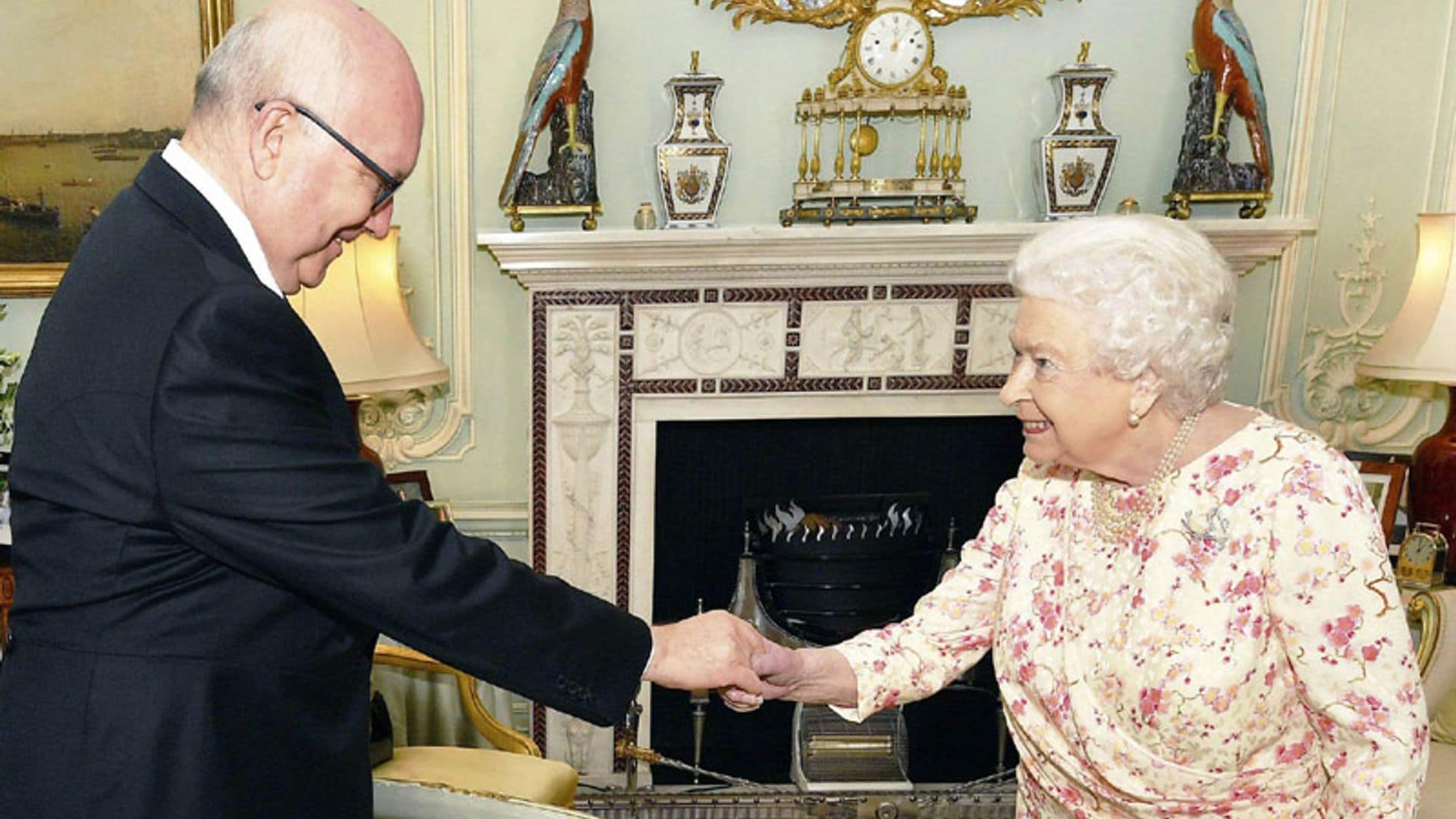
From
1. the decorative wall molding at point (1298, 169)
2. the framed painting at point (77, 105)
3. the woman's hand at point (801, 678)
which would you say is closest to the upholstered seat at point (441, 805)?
the woman's hand at point (801, 678)

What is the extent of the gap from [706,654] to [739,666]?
0.27 feet

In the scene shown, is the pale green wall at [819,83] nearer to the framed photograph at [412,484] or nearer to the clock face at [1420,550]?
the framed photograph at [412,484]

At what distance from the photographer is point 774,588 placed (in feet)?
12.7

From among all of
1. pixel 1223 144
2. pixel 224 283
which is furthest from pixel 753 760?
pixel 224 283

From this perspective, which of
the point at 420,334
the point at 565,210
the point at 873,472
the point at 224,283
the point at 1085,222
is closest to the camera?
the point at 224,283

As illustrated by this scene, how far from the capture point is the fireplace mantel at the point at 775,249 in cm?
340

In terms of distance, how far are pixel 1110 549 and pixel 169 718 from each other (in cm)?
125

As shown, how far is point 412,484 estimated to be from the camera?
3555 mm

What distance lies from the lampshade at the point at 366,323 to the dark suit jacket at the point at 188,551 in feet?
5.48

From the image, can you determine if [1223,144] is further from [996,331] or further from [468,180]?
[468,180]

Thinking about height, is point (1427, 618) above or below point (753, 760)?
above

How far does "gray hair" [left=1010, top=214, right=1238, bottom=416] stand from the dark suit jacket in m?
0.85

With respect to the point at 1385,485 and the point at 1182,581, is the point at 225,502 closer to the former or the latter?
the point at 1182,581

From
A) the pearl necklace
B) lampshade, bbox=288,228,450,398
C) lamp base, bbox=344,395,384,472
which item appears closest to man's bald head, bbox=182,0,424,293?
the pearl necklace
